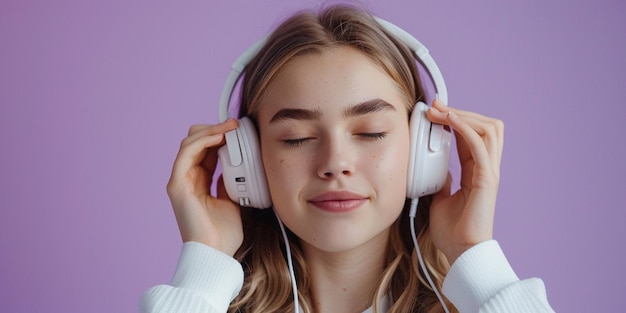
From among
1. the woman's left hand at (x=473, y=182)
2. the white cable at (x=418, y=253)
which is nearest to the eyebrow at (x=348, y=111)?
the woman's left hand at (x=473, y=182)

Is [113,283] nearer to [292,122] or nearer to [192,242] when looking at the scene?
[192,242]

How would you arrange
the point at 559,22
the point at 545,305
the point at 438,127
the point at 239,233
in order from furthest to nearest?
1. the point at 559,22
2. the point at 239,233
3. the point at 438,127
4. the point at 545,305

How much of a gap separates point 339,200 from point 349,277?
282mm

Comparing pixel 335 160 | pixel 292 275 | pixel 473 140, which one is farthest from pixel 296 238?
pixel 473 140

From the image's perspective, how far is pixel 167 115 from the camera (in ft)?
8.63

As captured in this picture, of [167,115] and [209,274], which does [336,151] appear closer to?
[209,274]

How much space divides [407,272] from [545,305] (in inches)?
14.8

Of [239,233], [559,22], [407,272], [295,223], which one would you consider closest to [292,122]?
[295,223]

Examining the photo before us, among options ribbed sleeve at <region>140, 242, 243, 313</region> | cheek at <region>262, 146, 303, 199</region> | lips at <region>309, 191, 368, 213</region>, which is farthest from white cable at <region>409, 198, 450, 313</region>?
ribbed sleeve at <region>140, 242, 243, 313</region>

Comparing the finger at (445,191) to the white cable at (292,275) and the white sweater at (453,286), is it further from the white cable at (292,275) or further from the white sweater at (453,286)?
the white cable at (292,275)

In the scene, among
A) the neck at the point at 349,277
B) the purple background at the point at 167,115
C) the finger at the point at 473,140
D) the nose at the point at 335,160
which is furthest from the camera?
Result: the purple background at the point at 167,115

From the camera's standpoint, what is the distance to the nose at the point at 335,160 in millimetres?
1641

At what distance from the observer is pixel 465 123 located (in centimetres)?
176

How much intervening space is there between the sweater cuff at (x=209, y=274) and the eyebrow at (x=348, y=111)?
0.34m
